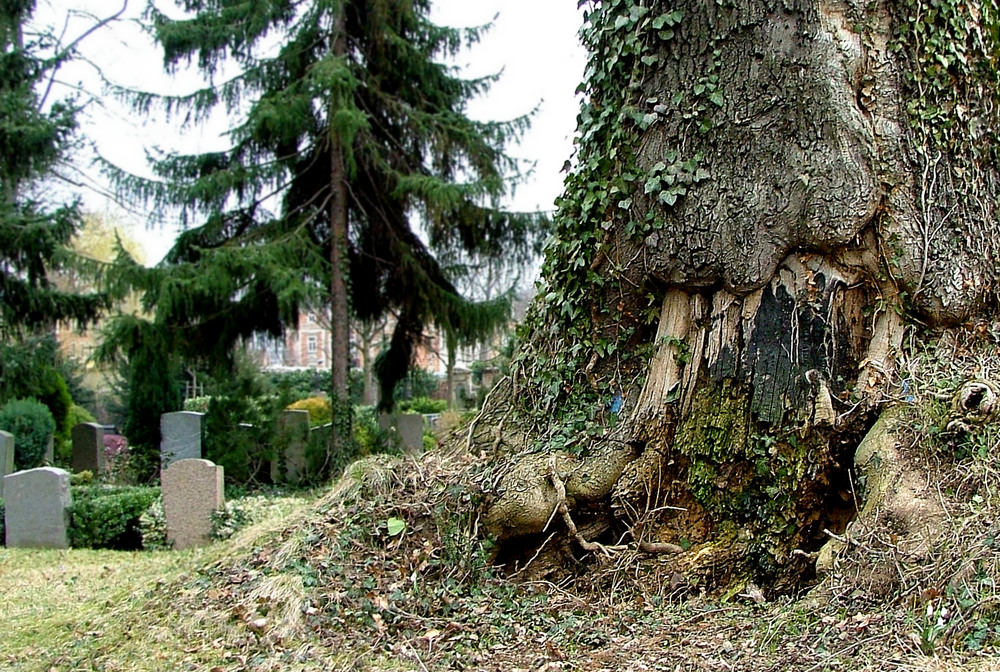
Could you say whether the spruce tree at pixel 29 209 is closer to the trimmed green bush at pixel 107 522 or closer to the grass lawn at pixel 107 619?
the trimmed green bush at pixel 107 522

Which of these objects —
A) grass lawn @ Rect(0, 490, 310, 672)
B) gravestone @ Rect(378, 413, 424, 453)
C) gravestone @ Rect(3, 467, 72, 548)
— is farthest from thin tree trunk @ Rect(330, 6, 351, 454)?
grass lawn @ Rect(0, 490, 310, 672)

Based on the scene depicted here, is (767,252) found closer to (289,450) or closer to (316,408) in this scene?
(289,450)

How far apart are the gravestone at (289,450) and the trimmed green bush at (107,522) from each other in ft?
10.6

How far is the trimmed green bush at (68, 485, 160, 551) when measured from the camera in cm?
881

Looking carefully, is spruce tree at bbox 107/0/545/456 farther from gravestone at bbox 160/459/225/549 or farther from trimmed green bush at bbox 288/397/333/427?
trimmed green bush at bbox 288/397/333/427

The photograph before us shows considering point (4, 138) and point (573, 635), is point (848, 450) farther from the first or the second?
point (4, 138)

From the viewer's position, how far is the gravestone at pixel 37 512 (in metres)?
8.73

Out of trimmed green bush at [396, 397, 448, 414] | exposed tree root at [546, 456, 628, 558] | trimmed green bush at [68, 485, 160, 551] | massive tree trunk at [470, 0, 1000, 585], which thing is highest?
massive tree trunk at [470, 0, 1000, 585]

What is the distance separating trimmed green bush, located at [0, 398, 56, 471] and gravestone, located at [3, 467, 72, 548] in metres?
6.18

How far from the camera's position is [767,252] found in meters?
4.86

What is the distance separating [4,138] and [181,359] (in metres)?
4.41

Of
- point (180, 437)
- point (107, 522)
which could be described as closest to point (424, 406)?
point (180, 437)

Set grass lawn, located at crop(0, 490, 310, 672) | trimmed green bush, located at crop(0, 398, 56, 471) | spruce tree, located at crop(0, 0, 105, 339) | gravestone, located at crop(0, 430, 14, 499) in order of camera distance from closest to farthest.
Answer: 1. grass lawn, located at crop(0, 490, 310, 672)
2. gravestone, located at crop(0, 430, 14, 499)
3. spruce tree, located at crop(0, 0, 105, 339)
4. trimmed green bush, located at crop(0, 398, 56, 471)

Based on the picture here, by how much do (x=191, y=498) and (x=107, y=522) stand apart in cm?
113
